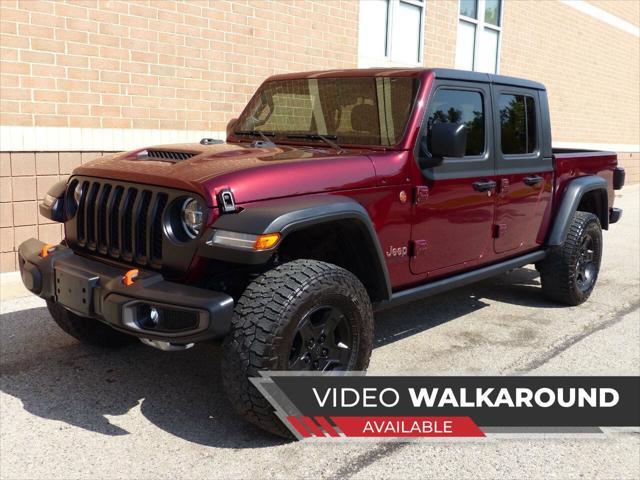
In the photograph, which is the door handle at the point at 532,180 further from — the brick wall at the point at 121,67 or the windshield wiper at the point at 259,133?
the brick wall at the point at 121,67

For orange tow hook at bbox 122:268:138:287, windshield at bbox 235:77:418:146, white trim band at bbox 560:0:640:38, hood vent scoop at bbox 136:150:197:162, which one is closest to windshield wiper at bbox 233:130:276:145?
windshield at bbox 235:77:418:146

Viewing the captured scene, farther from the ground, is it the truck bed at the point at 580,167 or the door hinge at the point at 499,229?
the truck bed at the point at 580,167

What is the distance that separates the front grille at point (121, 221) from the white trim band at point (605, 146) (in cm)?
1378

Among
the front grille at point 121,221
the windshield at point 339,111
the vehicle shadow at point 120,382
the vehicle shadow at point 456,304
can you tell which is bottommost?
the vehicle shadow at point 120,382

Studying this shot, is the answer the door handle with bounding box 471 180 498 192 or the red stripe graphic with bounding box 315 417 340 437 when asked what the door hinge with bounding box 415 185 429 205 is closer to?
the door handle with bounding box 471 180 498 192

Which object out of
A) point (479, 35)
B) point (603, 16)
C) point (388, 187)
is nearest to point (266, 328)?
point (388, 187)

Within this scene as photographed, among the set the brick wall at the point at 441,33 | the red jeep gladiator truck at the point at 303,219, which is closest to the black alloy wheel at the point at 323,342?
the red jeep gladiator truck at the point at 303,219

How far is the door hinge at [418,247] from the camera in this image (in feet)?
13.0

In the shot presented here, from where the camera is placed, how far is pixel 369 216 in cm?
362

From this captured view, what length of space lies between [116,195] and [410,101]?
186cm

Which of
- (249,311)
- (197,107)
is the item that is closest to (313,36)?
(197,107)

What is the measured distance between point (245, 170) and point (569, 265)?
11.1 ft

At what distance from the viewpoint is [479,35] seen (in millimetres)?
12758

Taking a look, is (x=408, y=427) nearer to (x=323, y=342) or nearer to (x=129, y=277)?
(x=323, y=342)
